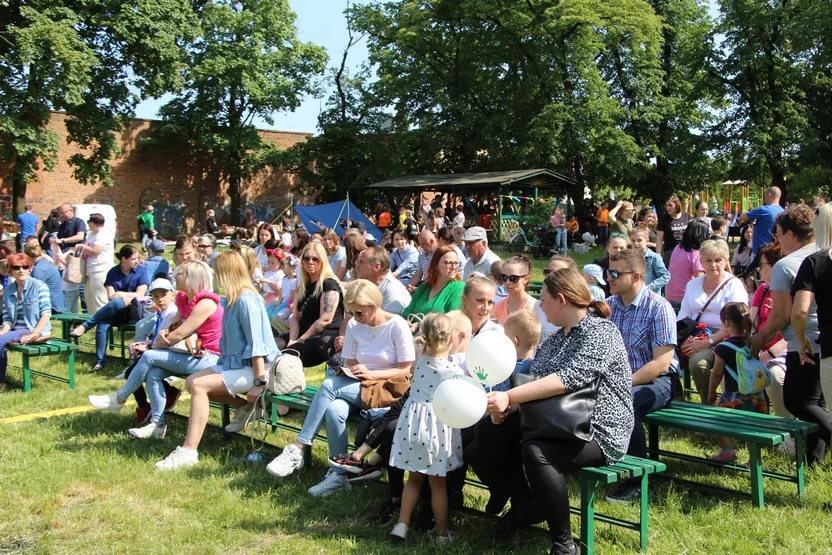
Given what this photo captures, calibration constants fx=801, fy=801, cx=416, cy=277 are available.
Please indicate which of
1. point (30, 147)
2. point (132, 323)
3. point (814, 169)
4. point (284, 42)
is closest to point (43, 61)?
point (30, 147)

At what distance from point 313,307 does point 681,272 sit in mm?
3628

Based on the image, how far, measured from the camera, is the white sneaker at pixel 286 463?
4.81 metres

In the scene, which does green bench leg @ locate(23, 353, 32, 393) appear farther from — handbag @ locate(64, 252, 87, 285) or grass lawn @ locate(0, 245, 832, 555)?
handbag @ locate(64, 252, 87, 285)

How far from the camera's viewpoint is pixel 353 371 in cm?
495

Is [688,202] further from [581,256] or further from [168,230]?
[168,230]

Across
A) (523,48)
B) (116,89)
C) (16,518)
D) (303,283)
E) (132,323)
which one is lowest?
(16,518)

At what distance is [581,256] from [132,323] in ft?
51.7

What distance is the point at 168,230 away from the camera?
35.7m

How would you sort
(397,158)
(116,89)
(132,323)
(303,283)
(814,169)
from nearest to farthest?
(303,283) → (132,323) → (116,89) → (814,169) → (397,158)

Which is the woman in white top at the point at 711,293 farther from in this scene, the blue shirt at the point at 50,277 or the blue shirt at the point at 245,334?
the blue shirt at the point at 50,277

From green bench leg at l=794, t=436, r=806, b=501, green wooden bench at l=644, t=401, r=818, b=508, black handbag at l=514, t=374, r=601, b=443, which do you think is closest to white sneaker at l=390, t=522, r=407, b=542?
black handbag at l=514, t=374, r=601, b=443

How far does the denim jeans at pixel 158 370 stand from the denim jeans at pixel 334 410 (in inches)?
53.1

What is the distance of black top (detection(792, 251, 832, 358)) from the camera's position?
→ 4.06 metres

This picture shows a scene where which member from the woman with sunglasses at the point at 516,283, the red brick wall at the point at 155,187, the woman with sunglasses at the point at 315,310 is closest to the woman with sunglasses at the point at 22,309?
the woman with sunglasses at the point at 315,310
